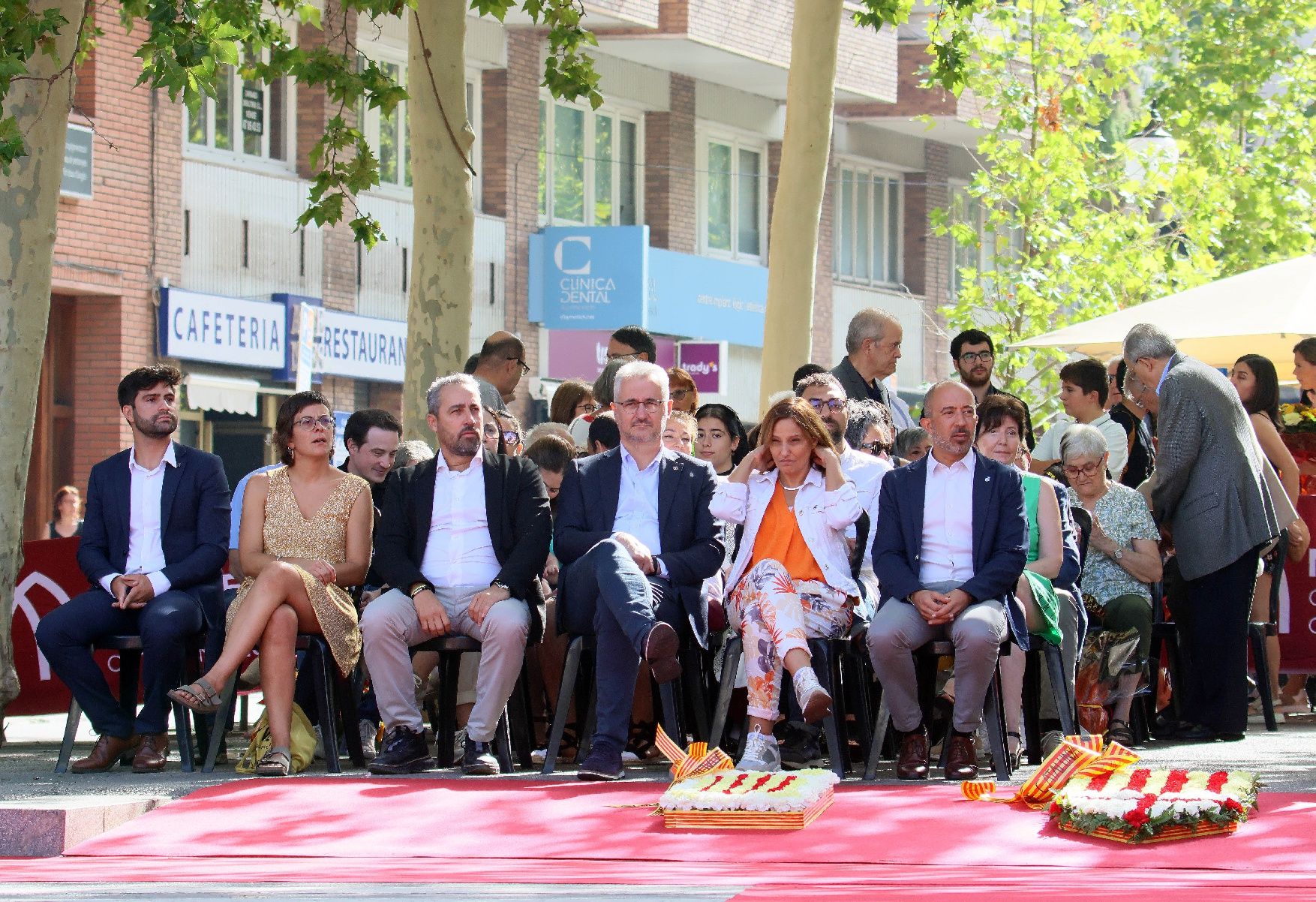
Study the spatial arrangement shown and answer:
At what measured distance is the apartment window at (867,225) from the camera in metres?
38.8

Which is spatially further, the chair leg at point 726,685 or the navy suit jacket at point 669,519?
the navy suit jacket at point 669,519

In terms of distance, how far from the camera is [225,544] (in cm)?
1116

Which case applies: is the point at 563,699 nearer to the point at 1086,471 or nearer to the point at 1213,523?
the point at 1086,471

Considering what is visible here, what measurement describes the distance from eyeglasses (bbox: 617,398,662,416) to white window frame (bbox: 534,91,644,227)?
19544 millimetres

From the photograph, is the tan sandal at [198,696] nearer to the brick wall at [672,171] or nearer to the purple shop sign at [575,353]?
the purple shop sign at [575,353]

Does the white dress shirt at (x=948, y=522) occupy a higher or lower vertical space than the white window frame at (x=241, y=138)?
lower

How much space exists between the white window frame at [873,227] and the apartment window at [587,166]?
6199 mm

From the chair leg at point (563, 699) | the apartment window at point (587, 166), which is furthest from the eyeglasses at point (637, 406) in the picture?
the apartment window at point (587, 166)

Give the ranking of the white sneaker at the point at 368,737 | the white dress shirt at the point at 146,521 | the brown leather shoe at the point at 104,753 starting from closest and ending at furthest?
1. the brown leather shoe at the point at 104,753
2. the white dress shirt at the point at 146,521
3. the white sneaker at the point at 368,737

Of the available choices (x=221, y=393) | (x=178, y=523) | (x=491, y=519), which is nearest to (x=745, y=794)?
(x=491, y=519)

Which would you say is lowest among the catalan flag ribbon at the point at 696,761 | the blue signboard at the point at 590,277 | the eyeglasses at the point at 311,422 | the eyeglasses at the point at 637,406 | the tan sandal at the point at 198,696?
the catalan flag ribbon at the point at 696,761

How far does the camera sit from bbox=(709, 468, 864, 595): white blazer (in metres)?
10.5

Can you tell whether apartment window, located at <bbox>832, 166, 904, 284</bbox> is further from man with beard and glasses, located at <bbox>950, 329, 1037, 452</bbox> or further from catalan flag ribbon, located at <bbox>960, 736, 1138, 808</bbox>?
catalan flag ribbon, located at <bbox>960, 736, 1138, 808</bbox>

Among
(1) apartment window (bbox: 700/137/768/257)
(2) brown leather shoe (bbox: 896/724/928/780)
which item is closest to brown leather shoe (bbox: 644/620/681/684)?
(2) brown leather shoe (bbox: 896/724/928/780)
